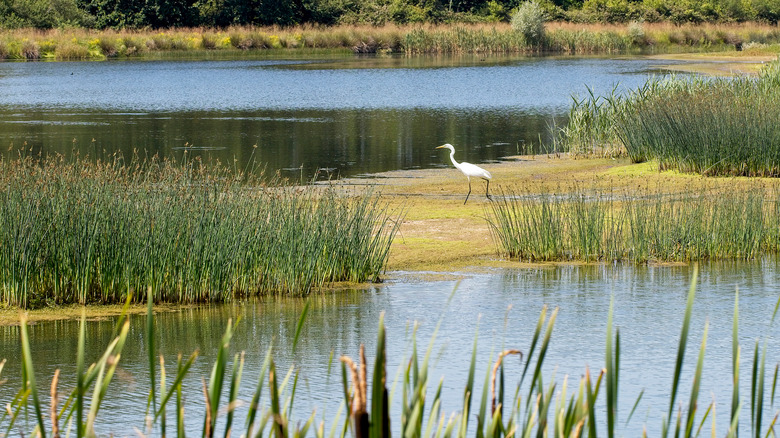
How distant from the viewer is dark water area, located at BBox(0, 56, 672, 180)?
758 inches

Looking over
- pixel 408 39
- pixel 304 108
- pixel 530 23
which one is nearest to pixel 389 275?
pixel 304 108

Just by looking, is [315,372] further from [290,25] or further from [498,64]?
[290,25]

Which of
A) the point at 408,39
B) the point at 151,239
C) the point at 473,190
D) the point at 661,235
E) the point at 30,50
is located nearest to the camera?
the point at 151,239

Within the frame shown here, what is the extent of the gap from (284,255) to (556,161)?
1012 cm

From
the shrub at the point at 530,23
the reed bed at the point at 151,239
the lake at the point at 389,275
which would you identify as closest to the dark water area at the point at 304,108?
the lake at the point at 389,275

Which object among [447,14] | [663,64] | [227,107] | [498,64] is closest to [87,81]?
[227,107]

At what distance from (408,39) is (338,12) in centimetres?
985

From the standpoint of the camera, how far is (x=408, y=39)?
55.2 meters

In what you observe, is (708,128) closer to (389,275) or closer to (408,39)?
(389,275)

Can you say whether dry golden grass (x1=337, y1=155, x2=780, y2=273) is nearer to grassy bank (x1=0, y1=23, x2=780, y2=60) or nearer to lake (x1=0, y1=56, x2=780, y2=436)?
lake (x1=0, y1=56, x2=780, y2=436)

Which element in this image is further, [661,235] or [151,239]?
[661,235]

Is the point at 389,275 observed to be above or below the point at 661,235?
below

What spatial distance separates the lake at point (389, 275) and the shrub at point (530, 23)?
23.4ft

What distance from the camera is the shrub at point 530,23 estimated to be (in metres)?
54.2
